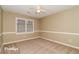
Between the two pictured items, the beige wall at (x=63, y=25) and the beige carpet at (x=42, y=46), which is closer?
the beige carpet at (x=42, y=46)

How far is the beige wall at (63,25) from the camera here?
6.95ft

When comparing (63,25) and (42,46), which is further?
(63,25)

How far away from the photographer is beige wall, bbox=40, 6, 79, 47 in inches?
83.4

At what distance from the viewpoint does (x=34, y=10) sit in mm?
1840

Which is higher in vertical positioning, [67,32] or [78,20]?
[78,20]

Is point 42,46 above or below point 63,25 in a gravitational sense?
below

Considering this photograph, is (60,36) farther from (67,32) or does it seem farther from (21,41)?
(21,41)

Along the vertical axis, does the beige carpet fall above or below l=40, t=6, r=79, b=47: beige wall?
below

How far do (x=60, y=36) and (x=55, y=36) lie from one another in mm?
170

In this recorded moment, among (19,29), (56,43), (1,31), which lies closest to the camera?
(19,29)

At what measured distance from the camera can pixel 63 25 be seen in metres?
2.36

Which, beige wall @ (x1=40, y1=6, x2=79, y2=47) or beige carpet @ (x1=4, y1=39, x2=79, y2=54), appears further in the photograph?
beige wall @ (x1=40, y1=6, x2=79, y2=47)

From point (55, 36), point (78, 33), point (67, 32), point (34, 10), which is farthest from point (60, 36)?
point (34, 10)

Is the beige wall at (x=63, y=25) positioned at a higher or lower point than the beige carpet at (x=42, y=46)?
higher
